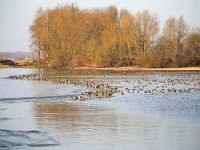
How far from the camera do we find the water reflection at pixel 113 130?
34.0 feet

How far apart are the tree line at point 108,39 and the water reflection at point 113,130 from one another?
55.4m

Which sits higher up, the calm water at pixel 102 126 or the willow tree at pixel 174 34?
the willow tree at pixel 174 34

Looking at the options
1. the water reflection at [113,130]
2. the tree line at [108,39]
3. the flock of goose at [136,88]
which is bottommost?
the water reflection at [113,130]

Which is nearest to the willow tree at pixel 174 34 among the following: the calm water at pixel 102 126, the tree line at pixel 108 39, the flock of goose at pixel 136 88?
the tree line at pixel 108 39

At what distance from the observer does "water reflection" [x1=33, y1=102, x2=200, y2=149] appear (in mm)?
10359

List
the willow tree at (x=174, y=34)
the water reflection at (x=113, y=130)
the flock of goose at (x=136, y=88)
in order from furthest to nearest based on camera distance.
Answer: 1. the willow tree at (x=174, y=34)
2. the flock of goose at (x=136, y=88)
3. the water reflection at (x=113, y=130)

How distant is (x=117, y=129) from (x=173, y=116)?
12.2 feet

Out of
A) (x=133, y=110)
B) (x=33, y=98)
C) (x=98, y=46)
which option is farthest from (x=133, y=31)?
(x=133, y=110)

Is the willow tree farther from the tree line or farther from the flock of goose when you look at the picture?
the flock of goose

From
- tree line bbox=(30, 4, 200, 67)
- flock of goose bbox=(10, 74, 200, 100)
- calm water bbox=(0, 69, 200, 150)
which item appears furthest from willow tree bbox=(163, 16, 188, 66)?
calm water bbox=(0, 69, 200, 150)

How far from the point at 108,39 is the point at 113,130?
62.6 meters

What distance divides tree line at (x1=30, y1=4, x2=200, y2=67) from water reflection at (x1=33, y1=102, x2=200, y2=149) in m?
55.4

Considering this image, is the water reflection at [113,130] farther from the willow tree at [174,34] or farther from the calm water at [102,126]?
the willow tree at [174,34]

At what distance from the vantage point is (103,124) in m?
13.3
